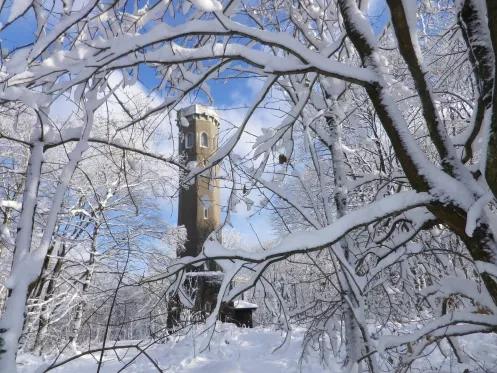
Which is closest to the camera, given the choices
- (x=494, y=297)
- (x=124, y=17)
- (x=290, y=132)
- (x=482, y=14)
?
(x=494, y=297)

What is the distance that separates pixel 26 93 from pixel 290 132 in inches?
75.3

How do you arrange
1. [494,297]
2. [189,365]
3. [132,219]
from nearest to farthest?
[494,297]
[189,365]
[132,219]

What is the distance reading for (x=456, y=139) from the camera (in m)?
2.25

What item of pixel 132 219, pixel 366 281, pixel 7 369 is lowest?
pixel 7 369

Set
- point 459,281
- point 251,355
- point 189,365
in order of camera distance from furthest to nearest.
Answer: point 251,355
point 189,365
point 459,281

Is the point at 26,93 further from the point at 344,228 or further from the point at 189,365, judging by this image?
the point at 189,365

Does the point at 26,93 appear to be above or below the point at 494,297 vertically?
above

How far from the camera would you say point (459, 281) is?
6.97 feet

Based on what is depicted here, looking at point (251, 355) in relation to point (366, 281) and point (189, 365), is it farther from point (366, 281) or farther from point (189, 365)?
point (366, 281)

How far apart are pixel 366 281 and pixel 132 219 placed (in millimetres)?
11127

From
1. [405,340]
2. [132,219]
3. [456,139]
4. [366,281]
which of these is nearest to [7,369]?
[405,340]

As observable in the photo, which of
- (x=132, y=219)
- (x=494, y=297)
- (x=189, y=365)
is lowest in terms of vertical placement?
(x=189, y=365)

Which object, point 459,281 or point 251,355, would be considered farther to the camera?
point 251,355

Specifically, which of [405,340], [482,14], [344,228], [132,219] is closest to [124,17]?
[344,228]
